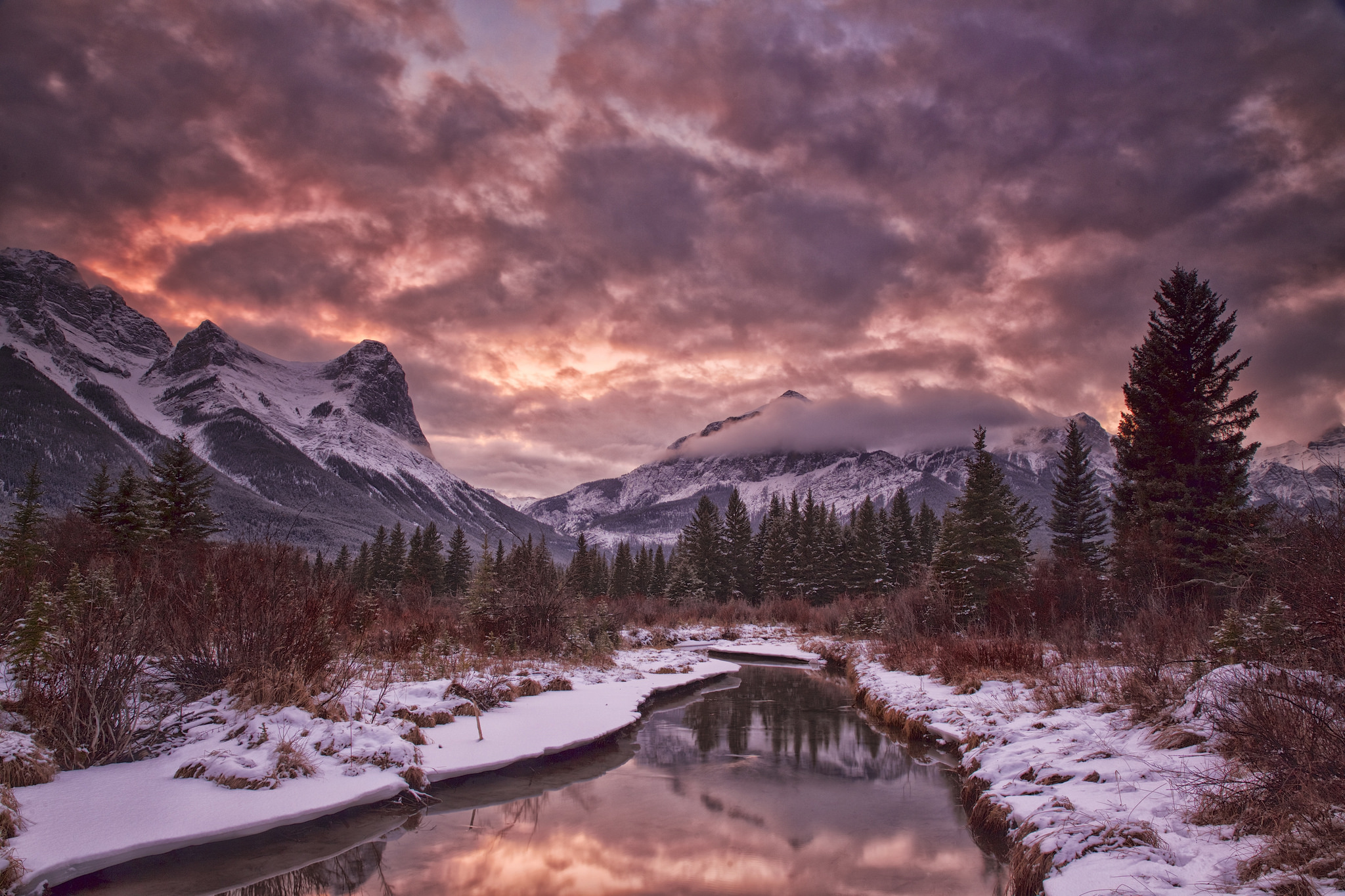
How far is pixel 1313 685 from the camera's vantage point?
17.2ft

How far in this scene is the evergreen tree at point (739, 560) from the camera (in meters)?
64.0

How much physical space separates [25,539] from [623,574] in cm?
5489

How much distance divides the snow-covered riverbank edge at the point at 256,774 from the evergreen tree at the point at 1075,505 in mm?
39093

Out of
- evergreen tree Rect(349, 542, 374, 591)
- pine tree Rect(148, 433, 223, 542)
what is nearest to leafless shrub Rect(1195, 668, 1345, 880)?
pine tree Rect(148, 433, 223, 542)

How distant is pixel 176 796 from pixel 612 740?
7764 millimetres

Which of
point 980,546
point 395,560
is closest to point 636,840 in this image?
point 980,546

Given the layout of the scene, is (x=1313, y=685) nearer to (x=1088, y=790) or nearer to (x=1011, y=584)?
(x=1088, y=790)

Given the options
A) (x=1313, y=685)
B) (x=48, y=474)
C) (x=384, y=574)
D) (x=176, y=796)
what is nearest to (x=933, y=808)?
(x=1313, y=685)

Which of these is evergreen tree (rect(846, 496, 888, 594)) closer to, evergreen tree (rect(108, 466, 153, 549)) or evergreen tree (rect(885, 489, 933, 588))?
evergreen tree (rect(885, 489, 933, 588))

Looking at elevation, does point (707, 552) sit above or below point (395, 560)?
above

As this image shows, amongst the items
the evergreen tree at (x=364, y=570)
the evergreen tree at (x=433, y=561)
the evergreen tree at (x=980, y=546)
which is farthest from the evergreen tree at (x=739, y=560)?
the evergreen tree at (x=364, y=570)

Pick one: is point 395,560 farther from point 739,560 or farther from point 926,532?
point 926,532

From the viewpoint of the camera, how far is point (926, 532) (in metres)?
65.0

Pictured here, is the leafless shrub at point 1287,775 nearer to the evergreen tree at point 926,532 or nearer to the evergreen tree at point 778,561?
the evergreen tree at point 778,561
